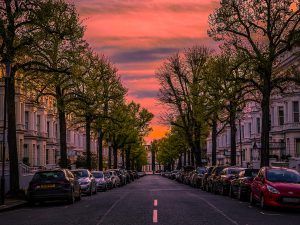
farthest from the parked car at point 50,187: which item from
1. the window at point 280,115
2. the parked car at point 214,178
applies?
the window at point 280,115

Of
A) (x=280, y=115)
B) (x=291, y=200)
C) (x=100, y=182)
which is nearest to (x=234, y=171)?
(x=291, y=200)

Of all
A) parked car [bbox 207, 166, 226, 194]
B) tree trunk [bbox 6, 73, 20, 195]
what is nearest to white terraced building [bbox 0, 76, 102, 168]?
parked car [bbox 207, 166, 226, 194]

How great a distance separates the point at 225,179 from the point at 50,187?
10860 millimetres

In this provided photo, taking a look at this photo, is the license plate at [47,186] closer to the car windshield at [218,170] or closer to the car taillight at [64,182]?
the car taillight at [64,182]

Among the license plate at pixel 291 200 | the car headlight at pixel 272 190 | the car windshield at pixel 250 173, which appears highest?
the car windshield at pixel 250 173

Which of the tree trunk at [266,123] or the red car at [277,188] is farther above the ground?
the tree trunk at [266,123]

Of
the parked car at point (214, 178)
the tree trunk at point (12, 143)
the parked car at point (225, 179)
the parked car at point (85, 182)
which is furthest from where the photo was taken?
the parked car at point (214, 178)

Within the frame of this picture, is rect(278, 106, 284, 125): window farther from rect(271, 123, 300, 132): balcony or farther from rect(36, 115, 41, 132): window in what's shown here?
rect(36, 115, 41, 132): window

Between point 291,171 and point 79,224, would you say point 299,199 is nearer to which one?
point 291,171

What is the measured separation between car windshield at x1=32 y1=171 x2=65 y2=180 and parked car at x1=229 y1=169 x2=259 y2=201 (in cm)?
809

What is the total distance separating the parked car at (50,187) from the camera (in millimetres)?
23391

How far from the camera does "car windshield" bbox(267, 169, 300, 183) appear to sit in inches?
816

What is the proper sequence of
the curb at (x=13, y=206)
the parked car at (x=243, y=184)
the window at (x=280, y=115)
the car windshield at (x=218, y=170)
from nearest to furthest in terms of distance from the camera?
the curb at (x=13, y=206)
the parked car at (x=243, y=184)
the car windshield at (x=218, y=170)
the window at (x=280, y=115)

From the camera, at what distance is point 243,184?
25.4m
